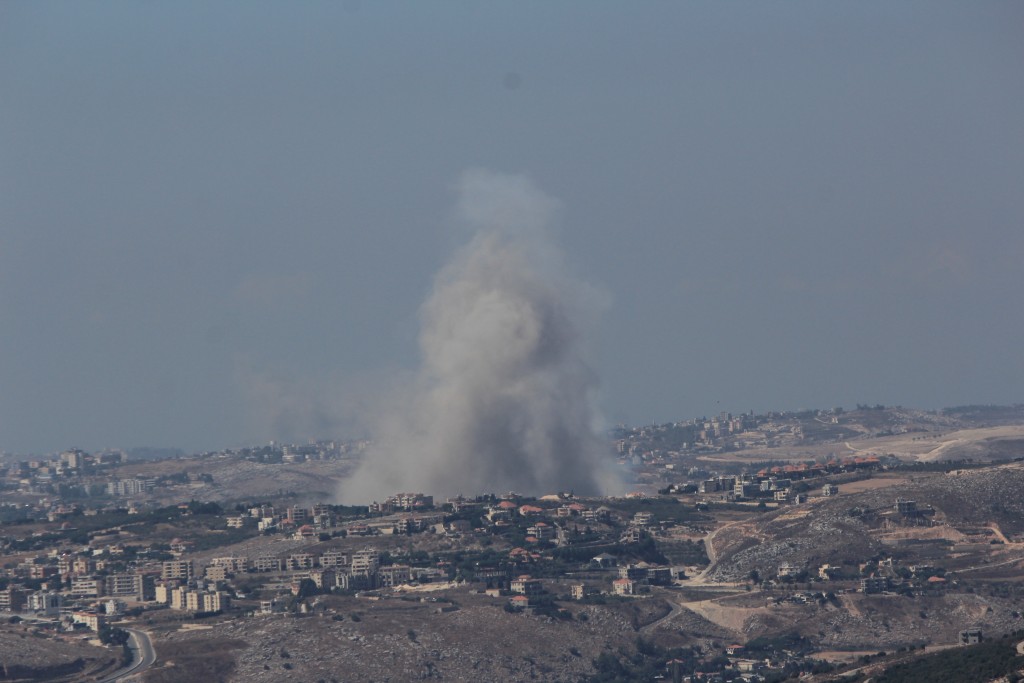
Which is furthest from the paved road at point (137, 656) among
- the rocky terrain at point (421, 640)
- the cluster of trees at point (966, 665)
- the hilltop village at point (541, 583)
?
the cluster of trees at point (966, 665)

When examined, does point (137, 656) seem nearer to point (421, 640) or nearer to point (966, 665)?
point (421, 640)

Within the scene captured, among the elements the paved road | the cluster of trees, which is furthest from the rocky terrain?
the cluster of trees

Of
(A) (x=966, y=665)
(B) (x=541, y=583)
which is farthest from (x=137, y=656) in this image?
(A) (x=966, y=665)

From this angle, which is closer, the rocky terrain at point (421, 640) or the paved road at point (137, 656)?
the paved road at point (137, 656)

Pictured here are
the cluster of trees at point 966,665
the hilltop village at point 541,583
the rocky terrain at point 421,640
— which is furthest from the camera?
the hilltop village at point 541,583

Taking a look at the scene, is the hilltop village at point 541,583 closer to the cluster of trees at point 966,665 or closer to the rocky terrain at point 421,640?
the rocky terrain at point 421,640

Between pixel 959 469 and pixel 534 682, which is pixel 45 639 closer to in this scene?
pixel 534 682

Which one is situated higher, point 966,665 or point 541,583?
point 541,583
